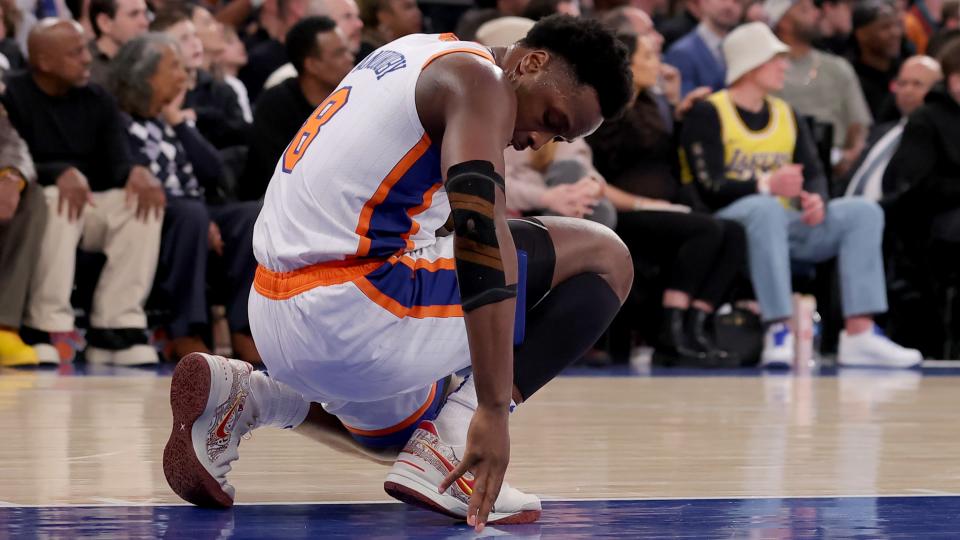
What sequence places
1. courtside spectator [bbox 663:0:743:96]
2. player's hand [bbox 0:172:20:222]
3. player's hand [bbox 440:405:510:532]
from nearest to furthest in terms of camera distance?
player's hand [bbox 440:405:510:532]
player's hand [bbox 0:172:20:222]
courtside spectator [bbox 663:0:743:96]

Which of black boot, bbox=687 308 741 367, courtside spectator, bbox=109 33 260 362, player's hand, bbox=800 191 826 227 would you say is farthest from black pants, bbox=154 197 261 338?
player's hand, bbox=800 191 826 227

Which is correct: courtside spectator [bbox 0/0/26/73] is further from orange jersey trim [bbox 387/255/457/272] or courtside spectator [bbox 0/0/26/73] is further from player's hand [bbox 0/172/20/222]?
orange jersey trim [bbox 387/255/457/272]

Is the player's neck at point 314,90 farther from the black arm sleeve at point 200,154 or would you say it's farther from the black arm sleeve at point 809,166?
the black arm sleeve at point 809,166

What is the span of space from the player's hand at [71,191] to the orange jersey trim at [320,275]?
11.6ft

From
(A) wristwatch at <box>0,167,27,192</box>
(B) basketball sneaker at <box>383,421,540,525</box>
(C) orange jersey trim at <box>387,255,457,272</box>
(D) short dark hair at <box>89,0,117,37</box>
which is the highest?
(C) orange jersey trim at <box>387,255,457,272</box>

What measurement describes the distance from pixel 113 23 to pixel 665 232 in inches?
102

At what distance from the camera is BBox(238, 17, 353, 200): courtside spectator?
20.2 ft

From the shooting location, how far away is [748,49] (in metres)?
6.85

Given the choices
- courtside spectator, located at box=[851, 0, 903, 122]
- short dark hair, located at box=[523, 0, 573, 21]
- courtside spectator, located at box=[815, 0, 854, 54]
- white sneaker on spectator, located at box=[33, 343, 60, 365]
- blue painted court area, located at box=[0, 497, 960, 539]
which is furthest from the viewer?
courtside spectator, located at box=[815, 0, 854, 54]

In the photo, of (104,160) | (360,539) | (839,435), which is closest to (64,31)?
(104,160)

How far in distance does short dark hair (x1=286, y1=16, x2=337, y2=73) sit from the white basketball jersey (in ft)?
12.4

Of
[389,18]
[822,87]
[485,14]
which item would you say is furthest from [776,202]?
[389,18]

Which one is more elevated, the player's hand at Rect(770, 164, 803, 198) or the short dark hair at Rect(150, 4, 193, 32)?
the short dark hair at Rect(150, 4, 193, 32)

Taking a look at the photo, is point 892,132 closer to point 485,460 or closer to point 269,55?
point 269,55
